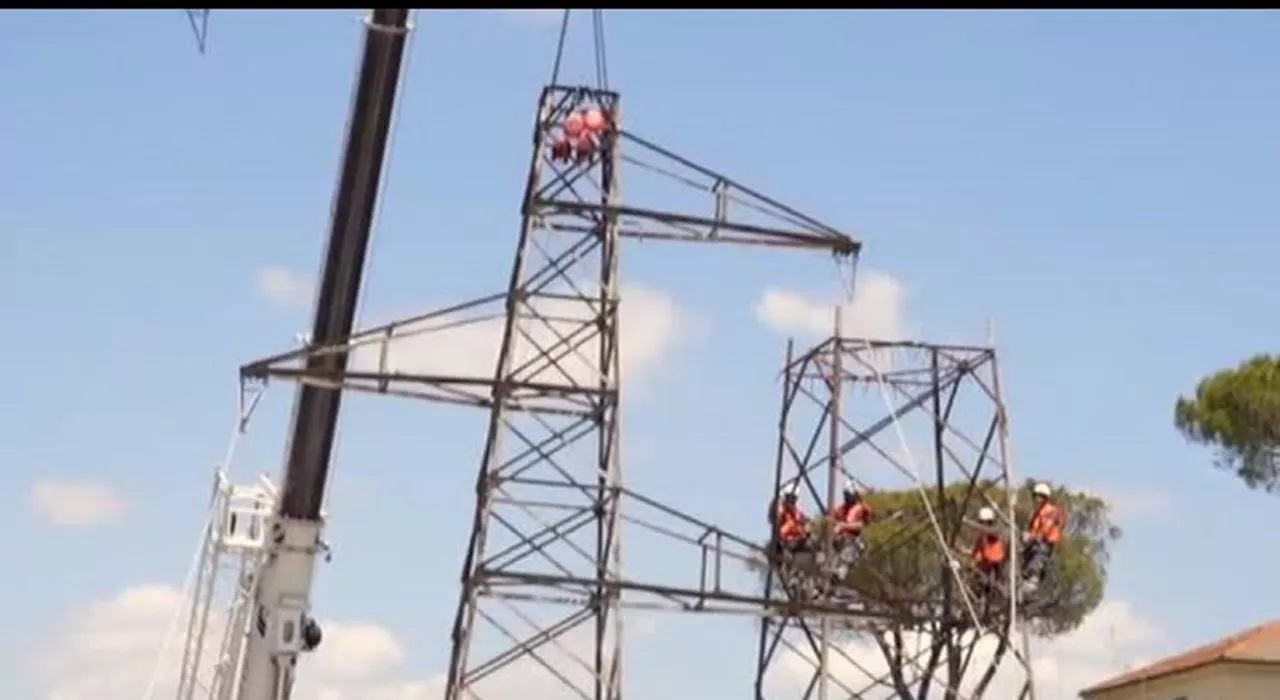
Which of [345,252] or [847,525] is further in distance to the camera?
[847,525]

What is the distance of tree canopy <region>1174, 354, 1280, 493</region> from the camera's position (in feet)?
118

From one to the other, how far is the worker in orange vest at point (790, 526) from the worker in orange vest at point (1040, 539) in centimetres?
265

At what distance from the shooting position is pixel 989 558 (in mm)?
24734

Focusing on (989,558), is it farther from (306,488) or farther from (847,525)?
(306,488)

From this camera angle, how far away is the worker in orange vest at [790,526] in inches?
987

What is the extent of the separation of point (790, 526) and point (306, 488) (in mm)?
9029

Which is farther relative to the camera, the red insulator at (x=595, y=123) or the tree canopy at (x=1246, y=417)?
the tree canopy at (x=1246, y=417)

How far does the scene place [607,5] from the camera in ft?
29.8

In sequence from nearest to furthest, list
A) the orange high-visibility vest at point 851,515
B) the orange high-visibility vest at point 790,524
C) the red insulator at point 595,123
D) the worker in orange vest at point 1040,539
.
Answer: the red insulator at point 595,123
the worker in orange vest at point 1040,539
the orange high-visibility vest at point 790,524
the orange high-visibility vest at point 851,515

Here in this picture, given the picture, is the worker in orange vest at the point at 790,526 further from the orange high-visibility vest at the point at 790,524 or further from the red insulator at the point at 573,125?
the red insulator at the point at 573,125

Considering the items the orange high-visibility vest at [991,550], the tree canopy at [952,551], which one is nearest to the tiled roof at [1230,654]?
the tree canopy at [952,551]

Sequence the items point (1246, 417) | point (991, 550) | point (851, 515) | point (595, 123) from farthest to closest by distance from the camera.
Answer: point (1246, 417) < point (851, 515) < point (991, 550) < point (595, 123)

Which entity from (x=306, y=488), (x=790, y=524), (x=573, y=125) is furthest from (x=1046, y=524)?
(x=306, y=488)

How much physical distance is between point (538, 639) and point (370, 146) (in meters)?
7.29
